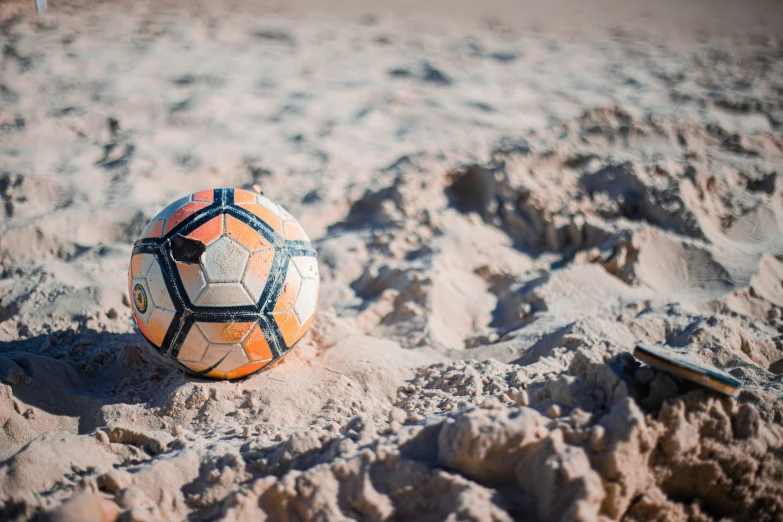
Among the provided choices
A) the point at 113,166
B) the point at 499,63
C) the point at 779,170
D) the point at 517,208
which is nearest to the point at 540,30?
the point at 499,63

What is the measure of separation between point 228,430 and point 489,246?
2578 mm

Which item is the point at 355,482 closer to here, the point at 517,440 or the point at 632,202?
the point at 517,440

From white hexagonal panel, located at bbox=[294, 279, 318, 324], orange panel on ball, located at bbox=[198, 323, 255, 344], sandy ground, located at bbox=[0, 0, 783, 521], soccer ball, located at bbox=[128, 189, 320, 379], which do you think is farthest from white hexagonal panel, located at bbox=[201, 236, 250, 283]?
sandy ground, located at bbox=[0, 0, 783, 521]

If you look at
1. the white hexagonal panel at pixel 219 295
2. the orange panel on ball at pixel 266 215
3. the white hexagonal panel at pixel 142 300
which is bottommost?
the white hexagonal panel at pixel 142 300

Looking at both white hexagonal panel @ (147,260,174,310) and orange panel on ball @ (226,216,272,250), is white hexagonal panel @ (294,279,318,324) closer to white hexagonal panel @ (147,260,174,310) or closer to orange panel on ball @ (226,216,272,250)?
orange panel on ball @ (226,216,272,250)

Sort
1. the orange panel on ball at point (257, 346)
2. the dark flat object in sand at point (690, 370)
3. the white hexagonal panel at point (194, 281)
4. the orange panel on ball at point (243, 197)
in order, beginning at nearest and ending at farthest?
the dark flat object in sand at point (690, 370), the white hexagonal panel at point (194, 281), the orange panel on ball at point (257, 346), the orange panel on ball at point (243, 197)

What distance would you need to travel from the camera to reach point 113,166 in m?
5.13

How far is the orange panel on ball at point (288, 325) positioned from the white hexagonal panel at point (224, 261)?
0.91 feet

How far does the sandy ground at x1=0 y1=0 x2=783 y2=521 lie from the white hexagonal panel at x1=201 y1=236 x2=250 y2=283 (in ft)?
2.01

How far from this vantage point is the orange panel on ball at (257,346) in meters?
2.62

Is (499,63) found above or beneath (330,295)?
above

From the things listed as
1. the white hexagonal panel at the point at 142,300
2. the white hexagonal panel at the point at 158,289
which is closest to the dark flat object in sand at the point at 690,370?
the white hexagonal panel at the point at 158,289

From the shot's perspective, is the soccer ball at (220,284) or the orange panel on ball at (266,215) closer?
the soccer ball at (220,284)

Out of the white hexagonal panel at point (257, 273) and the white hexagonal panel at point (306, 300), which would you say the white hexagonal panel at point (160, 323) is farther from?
the white hexagonal panel at point (306, 300)
